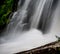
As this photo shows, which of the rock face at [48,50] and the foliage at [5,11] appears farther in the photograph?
the foliage at [5,11]

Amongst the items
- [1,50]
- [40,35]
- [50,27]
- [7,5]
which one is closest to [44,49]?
[1,50]

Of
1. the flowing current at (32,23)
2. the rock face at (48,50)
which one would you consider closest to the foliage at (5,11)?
the flowing current at (32,23)

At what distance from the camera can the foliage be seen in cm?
1059

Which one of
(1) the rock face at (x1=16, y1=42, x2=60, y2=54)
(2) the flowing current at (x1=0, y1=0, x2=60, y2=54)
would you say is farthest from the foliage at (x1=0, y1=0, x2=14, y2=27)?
(1) the rock face at (x1=16, y1=42, x2=60, y2=54)

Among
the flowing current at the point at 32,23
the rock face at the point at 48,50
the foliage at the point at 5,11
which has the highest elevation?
the foliage at the point at 5,11

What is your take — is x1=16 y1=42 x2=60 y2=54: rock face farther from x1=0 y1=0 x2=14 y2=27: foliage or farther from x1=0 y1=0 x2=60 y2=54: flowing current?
x1=0 y1=0 x2=14 y2=27: foliage

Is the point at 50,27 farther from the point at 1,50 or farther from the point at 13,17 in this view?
the point at 1,50

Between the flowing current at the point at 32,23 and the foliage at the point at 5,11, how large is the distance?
27cm

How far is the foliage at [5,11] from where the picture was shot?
1059cm

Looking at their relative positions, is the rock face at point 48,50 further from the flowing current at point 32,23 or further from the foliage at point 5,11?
the foliage at point 5,11

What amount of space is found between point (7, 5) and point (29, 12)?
3.92ft

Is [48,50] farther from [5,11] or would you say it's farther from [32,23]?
[5,11]

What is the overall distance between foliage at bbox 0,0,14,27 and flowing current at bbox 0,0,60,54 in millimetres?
272

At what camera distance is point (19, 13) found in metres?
10.9
